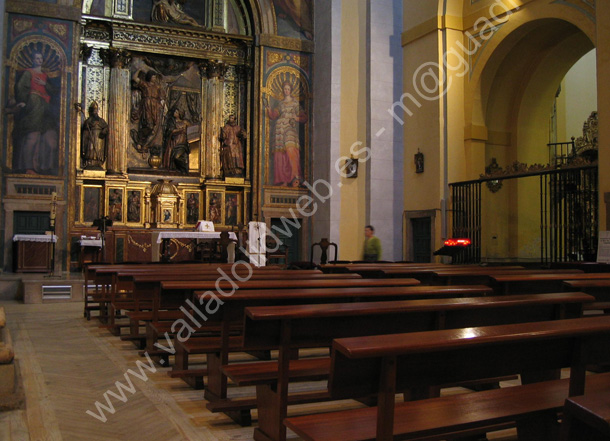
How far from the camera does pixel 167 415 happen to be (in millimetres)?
3479

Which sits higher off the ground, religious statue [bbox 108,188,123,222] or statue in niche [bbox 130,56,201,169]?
statue in niche [bbox 130,56,201,169]

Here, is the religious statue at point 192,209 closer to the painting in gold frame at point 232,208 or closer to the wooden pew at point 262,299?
the painting in gold frame at point 232,208

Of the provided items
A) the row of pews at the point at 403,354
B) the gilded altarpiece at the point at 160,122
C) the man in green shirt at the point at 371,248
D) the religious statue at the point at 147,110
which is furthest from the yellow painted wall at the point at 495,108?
the row of pews at the point at 403,354

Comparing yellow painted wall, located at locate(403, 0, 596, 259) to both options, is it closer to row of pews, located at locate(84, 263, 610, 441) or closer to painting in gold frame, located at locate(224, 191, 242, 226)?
painting in gold frame, located at locate(224, 191, 242, 226)

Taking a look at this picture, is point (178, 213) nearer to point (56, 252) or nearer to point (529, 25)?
point (56, 252)

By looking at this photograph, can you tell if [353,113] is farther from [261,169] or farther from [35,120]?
[35,120]

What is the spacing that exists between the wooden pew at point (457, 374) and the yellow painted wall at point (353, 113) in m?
12.9

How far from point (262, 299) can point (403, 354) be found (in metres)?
1.71

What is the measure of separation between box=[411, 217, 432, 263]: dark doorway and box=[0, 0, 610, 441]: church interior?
51 mm

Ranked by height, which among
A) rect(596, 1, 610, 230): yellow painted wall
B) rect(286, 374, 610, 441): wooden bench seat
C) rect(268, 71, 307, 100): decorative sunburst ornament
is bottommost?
rect(286, 374, 610, 441): wooden bench seat

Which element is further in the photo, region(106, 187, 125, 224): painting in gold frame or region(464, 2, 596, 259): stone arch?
region(106, 187, 125, 224): painting in gold frame

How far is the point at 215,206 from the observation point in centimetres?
1619

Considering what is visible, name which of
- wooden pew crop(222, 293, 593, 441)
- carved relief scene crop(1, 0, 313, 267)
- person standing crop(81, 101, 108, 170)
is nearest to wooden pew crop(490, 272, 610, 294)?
wooden pew crop(222, 293, 593, 441)

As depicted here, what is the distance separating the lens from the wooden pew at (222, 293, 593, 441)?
113 inches
